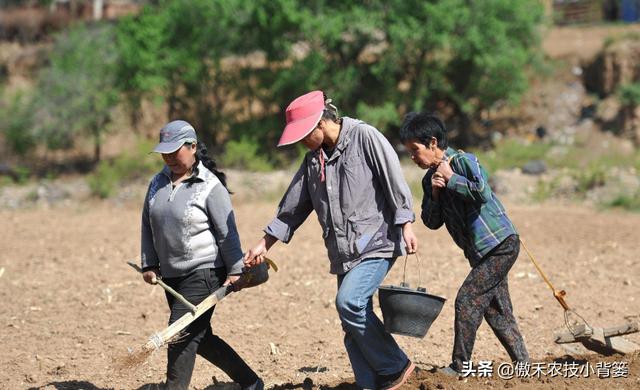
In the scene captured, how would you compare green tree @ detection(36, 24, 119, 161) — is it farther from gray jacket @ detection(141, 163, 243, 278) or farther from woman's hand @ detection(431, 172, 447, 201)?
woman's hand @ detection(431, 172, 447, 201)

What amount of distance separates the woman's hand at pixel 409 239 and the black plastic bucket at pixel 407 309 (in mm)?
256

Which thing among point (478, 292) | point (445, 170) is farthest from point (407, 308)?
point (445, 170)

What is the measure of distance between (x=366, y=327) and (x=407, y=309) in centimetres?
26

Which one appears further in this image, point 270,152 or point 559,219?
point 270,152

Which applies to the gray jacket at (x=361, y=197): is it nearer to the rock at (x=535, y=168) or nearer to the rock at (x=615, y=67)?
the rock at (x=535, y=168)

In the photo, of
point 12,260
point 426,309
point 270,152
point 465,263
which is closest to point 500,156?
point 270,152

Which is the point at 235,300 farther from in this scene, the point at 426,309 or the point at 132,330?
the point at 426,309

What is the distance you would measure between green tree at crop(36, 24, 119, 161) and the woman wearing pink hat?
1707 centimetres

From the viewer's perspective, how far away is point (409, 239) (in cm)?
522

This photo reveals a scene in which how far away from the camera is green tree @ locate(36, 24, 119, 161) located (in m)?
21.7

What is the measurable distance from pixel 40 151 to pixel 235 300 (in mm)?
16663

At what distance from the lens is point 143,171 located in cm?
1883

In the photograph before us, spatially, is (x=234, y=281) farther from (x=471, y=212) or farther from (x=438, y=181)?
(x=471, y=212)

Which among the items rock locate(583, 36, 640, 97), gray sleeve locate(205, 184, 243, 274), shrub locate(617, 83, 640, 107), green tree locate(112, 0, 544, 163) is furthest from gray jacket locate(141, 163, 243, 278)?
rock locate(583, 36, 640, 97)
